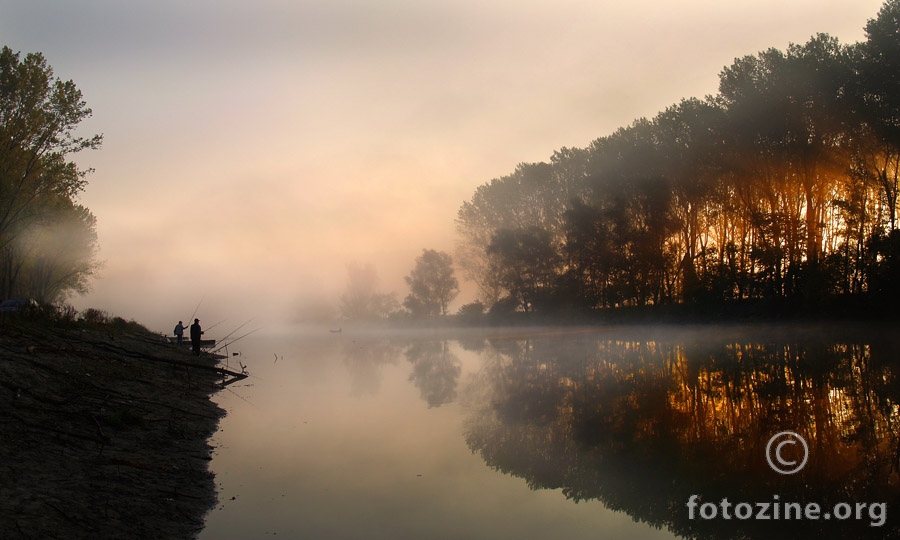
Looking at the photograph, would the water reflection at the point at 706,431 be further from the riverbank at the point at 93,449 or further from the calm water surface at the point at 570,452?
the riverbank at the point at 93,449

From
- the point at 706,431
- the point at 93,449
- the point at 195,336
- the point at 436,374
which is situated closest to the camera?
the point at 93,449

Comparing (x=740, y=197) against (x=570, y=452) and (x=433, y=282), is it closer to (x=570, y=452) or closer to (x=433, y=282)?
(x=570, y=452)

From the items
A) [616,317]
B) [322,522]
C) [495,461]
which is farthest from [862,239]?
[322,522]

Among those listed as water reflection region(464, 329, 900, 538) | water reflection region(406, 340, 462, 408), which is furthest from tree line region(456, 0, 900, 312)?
water reflection region(406, 340, 462, 408)

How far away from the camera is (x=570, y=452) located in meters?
12.1

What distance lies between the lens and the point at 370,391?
24078 mm

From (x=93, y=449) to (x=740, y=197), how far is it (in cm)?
4826

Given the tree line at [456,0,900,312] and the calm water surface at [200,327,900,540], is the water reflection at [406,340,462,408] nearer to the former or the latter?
the calm water surface at [200,327,900,540]

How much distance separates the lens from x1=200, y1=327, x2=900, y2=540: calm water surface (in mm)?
8555

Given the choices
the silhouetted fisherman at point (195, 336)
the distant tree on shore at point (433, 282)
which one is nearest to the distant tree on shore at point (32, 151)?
the silhouetted fisherman at point (195, 336)

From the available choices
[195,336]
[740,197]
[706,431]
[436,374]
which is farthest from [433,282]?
[706,431]

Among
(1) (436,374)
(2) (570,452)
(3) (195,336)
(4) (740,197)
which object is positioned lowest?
(1) (436,374)

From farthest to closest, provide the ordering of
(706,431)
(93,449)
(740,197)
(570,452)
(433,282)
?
1. (433,282)
2. (740,197)
3. (706,431)
4. (570,452)
5. (93,449)

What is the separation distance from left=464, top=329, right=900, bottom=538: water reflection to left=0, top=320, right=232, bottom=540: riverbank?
6019 mm
